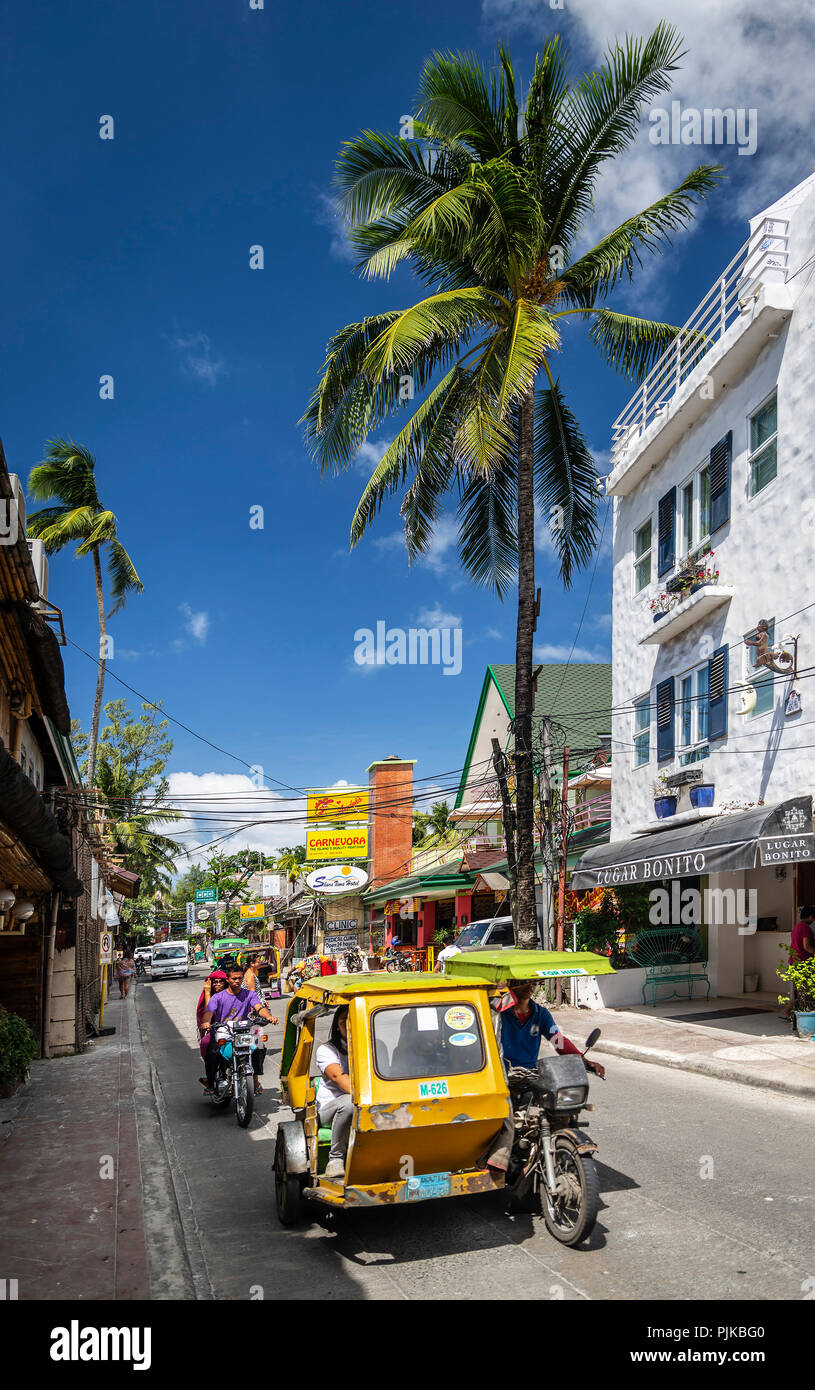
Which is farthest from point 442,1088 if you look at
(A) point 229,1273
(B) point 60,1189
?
(B) point 60,1189

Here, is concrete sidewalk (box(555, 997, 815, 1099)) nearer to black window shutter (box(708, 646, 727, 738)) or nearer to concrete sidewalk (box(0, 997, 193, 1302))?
black window shutter (box(708, 646, 727, 738))

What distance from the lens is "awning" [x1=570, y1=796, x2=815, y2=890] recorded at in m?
14.2

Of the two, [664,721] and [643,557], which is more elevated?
[643,557]

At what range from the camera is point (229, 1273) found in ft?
20.3

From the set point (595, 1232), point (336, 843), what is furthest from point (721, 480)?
point (336, 843)

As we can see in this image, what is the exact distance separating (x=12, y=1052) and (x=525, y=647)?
1120 cm

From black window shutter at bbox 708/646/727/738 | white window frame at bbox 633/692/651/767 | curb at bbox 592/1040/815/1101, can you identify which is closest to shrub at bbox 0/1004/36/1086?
curb at bbox 592/1040/815/1101

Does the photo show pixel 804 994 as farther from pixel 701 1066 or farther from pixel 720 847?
pixel 701 1066

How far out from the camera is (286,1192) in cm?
690

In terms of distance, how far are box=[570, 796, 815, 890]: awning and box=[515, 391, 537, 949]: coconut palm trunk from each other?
1.83 m

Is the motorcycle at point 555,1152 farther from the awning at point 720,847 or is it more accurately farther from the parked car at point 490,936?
the parked car at point 490,936

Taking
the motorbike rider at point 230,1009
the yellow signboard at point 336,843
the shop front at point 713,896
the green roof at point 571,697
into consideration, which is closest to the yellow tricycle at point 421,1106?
the motorbike rider at point 230,1009

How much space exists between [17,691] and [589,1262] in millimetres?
9239
